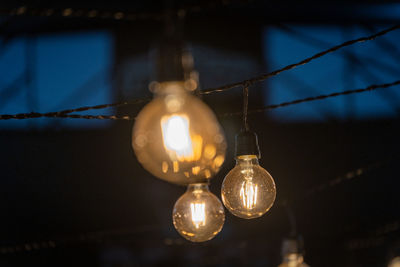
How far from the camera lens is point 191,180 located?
55.6 inches

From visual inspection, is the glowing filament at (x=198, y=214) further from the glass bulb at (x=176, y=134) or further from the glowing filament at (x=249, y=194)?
the glass bulb at (x=176, y=134)

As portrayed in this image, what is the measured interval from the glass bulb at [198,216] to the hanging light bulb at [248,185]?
185 mm

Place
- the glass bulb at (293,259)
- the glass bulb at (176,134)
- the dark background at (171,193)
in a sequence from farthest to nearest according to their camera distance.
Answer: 1. the dark background at (171,193)
2. the glass bulb at (293,259)
3. the glass bulb at (176,134)

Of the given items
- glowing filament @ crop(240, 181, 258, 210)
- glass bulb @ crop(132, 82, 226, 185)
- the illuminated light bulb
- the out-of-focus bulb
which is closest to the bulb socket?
the illuminated light bulb

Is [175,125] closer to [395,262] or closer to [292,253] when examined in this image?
[292,253]

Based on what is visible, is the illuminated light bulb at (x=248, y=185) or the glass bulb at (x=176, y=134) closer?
the glass bulb at (x=176, y=134)

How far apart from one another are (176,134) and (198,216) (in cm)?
86

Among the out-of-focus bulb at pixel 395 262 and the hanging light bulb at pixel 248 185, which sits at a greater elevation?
the out-of-focus bulb at pixel 395 262

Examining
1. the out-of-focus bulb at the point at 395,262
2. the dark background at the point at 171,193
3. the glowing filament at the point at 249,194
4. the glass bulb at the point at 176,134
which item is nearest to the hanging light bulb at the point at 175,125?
the glass bulb at the point at 176,134

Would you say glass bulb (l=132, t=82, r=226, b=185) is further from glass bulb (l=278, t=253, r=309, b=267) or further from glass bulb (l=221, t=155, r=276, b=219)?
glass bulb (l=278, t=253, r=309, b=267)

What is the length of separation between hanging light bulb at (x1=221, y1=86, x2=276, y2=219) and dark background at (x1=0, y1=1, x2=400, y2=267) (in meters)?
4.95

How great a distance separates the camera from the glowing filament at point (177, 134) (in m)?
1.35

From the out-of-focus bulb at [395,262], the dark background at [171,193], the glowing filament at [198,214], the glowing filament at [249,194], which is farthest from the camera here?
the dark background at [171,193]

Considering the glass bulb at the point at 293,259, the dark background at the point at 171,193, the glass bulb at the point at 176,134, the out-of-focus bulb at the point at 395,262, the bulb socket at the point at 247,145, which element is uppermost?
the dark background at the point at 171,193
